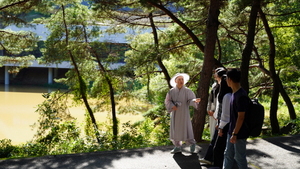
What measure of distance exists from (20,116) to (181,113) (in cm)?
1821

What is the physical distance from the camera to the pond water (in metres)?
17.3

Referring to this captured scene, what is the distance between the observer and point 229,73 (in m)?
3.96

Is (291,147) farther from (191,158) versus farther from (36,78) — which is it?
(36,78)

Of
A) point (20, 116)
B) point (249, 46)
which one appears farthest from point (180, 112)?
point (20, 116)

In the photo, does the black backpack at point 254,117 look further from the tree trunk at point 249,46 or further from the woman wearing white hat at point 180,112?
the tree trunk at point 249,46

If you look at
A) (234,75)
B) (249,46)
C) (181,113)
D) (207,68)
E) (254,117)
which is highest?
(249,46)

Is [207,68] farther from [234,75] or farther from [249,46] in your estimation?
[234,75]

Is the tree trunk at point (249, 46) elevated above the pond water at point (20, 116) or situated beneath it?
elevated above

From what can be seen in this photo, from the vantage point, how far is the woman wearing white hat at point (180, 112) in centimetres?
580

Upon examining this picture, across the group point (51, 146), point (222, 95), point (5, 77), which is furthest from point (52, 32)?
point (5, 77)

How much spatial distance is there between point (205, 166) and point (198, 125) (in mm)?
2175

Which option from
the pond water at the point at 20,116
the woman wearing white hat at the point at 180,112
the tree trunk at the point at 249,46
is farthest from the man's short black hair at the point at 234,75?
the pond water at the point at 20,116

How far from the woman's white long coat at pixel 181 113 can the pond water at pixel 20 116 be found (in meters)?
8.00

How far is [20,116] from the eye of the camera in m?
21.8
